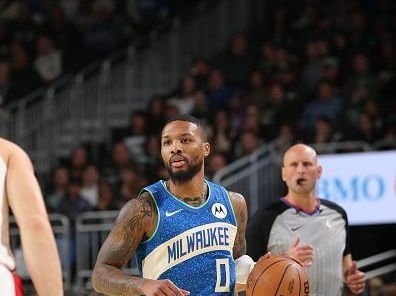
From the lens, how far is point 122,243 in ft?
17.7

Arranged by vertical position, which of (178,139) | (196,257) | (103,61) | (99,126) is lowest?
(196,257)

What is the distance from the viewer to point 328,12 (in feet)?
50.7

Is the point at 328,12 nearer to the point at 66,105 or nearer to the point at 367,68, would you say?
the point at 367,68

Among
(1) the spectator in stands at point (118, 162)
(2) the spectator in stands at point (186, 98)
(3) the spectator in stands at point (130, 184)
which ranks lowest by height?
(3) the spectator in stands at point (130, 184)

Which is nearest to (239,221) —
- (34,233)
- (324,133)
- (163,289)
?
(163,289)

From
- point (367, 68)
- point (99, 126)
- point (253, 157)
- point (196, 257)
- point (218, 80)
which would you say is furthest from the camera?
point (99, 126)

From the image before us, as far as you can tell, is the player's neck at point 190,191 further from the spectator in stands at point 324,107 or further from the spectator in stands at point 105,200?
the spectator in stands at point 324,107

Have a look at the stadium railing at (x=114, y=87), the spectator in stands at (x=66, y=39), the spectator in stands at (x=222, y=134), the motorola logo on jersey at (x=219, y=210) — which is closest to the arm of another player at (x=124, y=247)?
the motorola logo on jersey at (x=219, y=210)

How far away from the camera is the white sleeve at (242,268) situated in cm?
570

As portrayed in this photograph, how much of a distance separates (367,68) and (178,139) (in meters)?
8.51

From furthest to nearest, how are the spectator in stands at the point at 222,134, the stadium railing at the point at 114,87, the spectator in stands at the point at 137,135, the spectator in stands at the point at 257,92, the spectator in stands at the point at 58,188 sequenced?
the stadium railing at the point at 114,87
the spectator in stands at the point at 137,135
the spectator in stands at the point at 257,92
the spectator in stands at the point at 58,188
the spectator in stands at the point at 222,134

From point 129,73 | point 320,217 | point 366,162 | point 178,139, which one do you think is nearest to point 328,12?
point 129,73

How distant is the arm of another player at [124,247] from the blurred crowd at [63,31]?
35.1 feet

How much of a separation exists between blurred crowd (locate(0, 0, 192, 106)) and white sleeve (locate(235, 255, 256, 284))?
1057 centimetres
